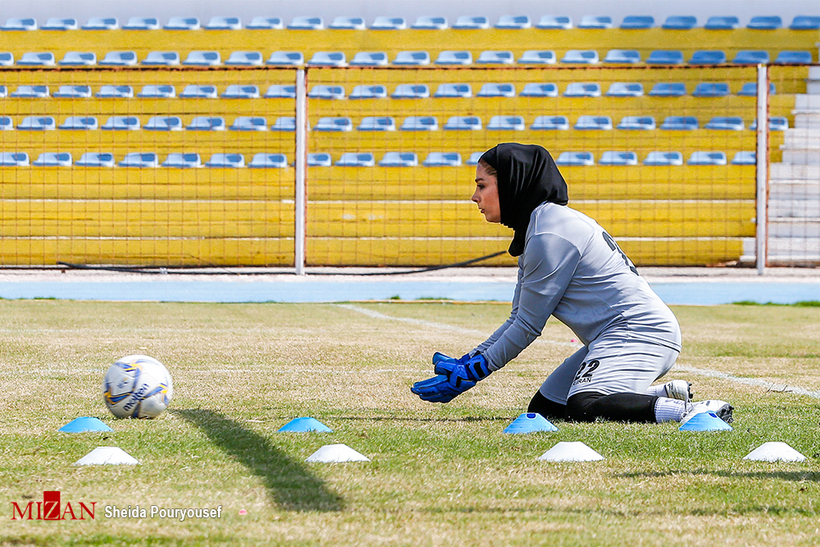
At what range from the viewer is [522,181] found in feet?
11.0

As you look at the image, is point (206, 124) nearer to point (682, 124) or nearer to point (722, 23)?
point (682, 124)

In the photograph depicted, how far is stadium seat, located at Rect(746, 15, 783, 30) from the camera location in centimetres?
1773

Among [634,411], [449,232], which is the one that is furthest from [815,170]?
[634,411]

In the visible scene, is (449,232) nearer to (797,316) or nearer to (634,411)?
(797,316)

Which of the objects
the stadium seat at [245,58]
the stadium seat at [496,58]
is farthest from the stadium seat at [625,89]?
the stadium seat at [245,58]

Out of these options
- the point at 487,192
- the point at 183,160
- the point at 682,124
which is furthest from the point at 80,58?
the point at 487,192

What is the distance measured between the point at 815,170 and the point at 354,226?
26.4 feet

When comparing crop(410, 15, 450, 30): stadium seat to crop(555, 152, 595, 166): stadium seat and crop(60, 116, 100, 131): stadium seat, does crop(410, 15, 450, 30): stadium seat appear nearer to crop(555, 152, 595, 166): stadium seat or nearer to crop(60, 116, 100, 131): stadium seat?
crop(555, 152, 595, 166): stadium seat

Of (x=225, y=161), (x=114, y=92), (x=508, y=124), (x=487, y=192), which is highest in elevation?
(x=114, y=92)

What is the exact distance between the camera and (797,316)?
32.2ft

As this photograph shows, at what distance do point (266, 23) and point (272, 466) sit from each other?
55.1 ft

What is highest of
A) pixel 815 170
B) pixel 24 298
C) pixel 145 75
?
pixel 145 75

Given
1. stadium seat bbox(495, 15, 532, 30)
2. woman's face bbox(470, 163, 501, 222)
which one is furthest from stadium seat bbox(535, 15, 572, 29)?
woman's face bbox(470, 163, 501, 222)

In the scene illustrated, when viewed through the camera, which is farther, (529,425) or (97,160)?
(97,160)
